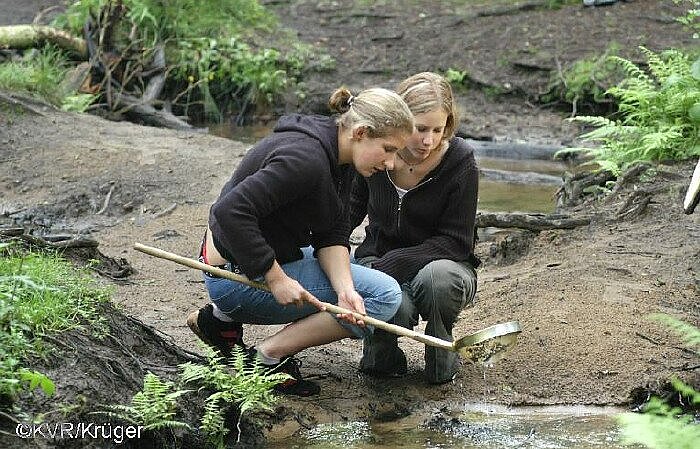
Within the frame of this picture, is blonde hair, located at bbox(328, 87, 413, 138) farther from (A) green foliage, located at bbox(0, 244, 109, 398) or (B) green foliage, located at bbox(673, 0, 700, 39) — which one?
(B) green foliage, located at bbox(673, 0, 700, 39)

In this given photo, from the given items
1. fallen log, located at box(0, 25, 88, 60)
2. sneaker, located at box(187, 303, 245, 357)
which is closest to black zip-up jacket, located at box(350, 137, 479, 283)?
sneaker, located at box(187, 303, 245, 357)

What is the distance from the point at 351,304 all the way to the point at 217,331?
69 centimetres

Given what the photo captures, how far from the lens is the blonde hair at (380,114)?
4.41 meters

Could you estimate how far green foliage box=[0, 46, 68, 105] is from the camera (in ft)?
37.6

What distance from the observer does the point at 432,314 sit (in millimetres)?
5059

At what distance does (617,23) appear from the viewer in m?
15.8

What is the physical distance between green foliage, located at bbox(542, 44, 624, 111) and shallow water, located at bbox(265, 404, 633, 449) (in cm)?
896

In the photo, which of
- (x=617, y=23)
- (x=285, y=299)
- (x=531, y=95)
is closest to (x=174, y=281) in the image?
(x=285, y=299)

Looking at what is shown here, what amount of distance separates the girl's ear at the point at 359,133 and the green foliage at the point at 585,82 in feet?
30.8

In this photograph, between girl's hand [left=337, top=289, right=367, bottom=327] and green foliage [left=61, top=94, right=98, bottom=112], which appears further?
green foliage [left=61, top=94, right=98, bottom=112]

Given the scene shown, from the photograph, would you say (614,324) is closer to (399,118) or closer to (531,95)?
(399,118)

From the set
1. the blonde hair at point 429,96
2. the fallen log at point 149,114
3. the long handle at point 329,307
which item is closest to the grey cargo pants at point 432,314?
the long handle at point 329,307

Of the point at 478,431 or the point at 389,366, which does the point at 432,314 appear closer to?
the point at 389,366

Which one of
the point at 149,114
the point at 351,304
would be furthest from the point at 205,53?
the point at 351,304
